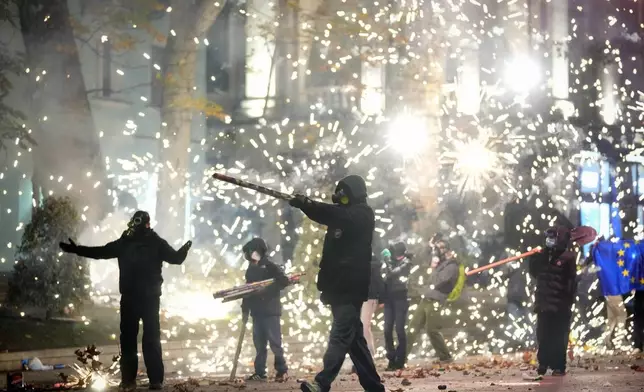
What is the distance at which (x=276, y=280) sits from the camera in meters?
15.4

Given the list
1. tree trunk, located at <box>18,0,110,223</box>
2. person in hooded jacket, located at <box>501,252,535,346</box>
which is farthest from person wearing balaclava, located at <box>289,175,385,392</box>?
tree trunk, located at <box>18,0,110,223</box>

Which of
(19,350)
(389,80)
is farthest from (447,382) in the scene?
(389,80)

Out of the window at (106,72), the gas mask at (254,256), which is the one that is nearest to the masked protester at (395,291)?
the gas mask at (254,256)

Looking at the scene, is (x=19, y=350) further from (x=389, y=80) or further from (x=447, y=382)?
(x=389, y=80)

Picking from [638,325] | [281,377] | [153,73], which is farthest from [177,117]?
[153,73]

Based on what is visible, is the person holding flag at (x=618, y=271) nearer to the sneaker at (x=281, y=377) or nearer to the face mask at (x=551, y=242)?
the face mask at (x=551, y=242)

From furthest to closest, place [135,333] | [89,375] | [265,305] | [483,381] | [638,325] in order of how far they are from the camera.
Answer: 1. [638,325]
2. [265,305]
3. [483,381]
4. [89,375]
5. [135,333]

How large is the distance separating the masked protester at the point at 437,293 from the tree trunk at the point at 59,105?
7235 millimetres

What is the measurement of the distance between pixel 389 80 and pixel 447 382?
2407 centimetres

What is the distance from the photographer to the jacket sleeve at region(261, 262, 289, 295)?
1536cm

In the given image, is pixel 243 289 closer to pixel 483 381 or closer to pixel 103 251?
pixel 103 251

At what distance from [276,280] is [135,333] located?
2811 millimetres

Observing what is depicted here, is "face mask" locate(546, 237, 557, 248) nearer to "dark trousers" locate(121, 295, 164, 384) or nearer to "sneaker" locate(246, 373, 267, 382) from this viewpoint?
"sneaker" locate(246, 373, 267, 382)

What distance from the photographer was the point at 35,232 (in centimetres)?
1906
